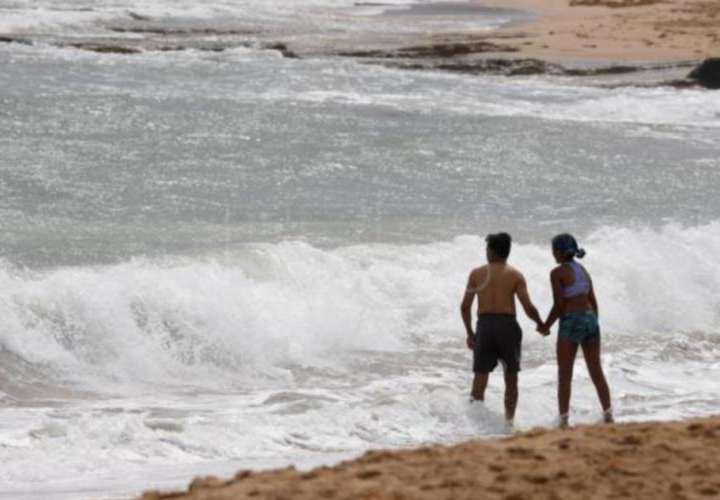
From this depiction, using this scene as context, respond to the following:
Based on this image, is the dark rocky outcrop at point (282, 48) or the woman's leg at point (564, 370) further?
the dark rocky outcrop at point (282, 48)

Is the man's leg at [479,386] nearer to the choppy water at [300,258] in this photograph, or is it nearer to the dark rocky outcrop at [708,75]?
the choppy water at [300,258]

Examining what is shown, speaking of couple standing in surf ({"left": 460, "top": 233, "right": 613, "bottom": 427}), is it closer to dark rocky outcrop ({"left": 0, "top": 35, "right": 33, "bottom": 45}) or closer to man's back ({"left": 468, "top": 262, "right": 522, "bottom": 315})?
man's back ({"left": 468, "top": 262, "right": 522, "bottom": 315})

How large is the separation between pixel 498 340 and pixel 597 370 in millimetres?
669

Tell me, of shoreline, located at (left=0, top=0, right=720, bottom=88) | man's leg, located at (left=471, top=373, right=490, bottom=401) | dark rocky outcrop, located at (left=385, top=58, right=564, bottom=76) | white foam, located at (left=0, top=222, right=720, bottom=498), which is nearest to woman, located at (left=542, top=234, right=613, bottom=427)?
man's leg, located at (left=471, top=373, right=490, bottom=401)

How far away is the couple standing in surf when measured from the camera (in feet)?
37.8

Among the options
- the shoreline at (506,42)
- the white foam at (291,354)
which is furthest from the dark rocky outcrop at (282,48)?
the white foam at (291,354)

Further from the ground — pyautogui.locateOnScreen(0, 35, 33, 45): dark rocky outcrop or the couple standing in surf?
the couple standing in surf

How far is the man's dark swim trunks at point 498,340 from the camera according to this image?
38.1 feet

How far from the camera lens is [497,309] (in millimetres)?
11617

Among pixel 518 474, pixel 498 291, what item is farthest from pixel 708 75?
pixel 518 474

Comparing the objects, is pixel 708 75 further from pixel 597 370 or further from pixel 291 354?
pixel 597 370

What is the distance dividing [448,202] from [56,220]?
187 inches

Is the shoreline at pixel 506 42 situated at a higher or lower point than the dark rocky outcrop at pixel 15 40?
lower

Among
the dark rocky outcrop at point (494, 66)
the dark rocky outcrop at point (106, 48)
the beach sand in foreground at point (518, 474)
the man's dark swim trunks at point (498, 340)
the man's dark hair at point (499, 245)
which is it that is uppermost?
the man's dark hair at point (499, 245)
